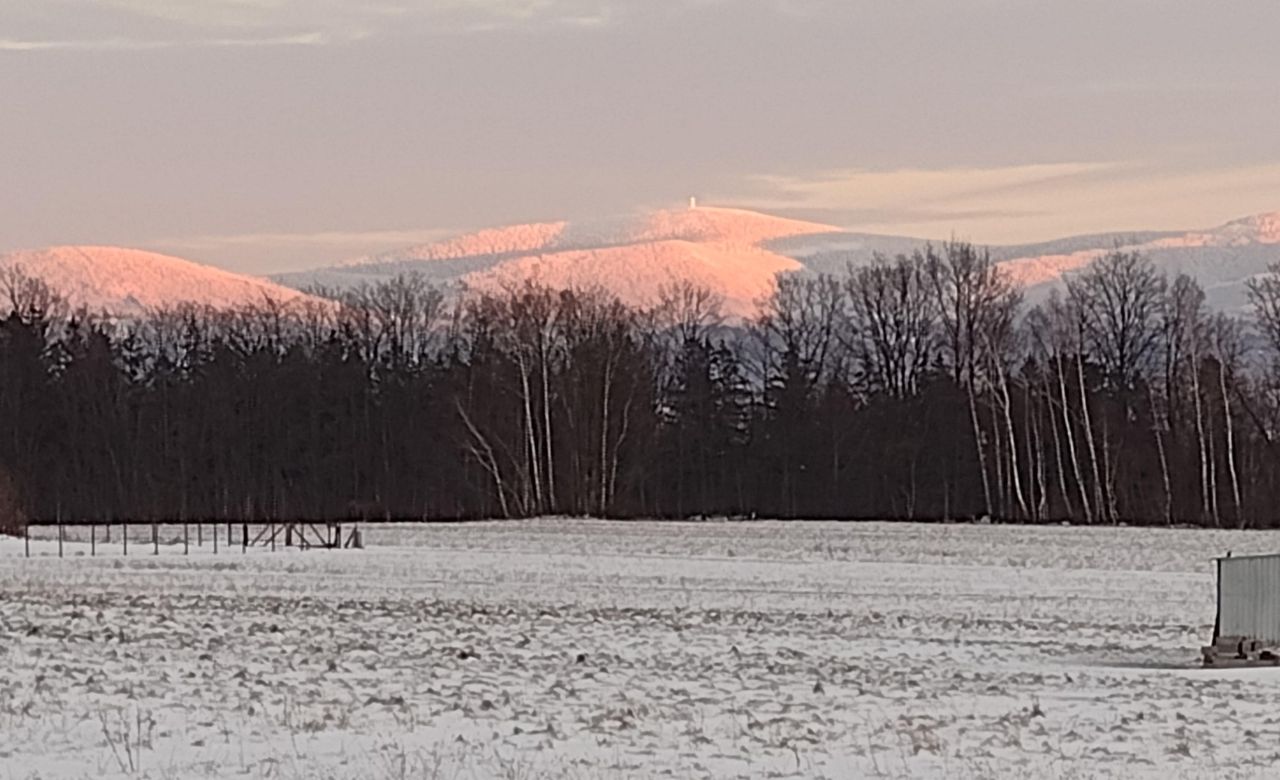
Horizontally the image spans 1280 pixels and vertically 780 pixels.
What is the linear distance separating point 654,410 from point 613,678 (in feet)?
248

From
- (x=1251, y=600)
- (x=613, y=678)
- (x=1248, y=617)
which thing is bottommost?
(x=613, y=678)

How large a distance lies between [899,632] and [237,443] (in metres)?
75.0

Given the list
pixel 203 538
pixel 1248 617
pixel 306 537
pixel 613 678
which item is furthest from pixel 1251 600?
pixel 203 538

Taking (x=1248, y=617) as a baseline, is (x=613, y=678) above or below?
below

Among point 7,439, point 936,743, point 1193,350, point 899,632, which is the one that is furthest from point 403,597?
point 7,439

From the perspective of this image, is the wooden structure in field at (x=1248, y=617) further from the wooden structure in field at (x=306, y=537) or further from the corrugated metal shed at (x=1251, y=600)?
the wooden structure in field at (x=306, y=537)

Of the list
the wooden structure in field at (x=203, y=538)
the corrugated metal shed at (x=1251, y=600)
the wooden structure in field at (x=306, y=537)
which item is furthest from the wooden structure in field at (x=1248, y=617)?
the wooden structure in field at (x=306, y=537)

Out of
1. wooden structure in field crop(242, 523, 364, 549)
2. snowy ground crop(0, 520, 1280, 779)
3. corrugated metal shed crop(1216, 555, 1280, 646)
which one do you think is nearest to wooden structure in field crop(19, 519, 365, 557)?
wooden structure in field crop(242, 523, 364, 549)

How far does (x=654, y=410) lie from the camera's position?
9575cm

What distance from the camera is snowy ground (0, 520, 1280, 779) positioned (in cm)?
1402

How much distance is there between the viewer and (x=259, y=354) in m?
102

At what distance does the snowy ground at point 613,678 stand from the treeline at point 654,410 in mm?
41116

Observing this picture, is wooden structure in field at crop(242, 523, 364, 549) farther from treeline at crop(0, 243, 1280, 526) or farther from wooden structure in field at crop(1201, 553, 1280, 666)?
wooden structure in field at crop(1201, 553, 1280, 666)

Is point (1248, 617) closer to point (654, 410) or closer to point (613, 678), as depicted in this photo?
point (613, 678)
